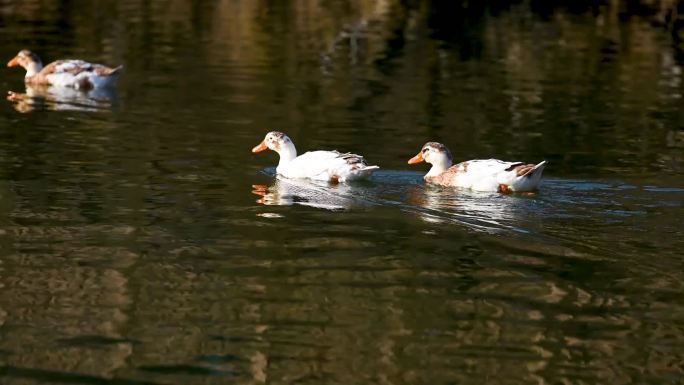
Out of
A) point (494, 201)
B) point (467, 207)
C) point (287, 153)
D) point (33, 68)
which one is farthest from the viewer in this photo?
point (33, 68)

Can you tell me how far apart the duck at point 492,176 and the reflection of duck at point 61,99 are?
26.6 ft

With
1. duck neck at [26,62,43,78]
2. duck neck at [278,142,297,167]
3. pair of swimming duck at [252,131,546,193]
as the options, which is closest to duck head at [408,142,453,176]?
pair of swimming duck at [252,131,546,193]

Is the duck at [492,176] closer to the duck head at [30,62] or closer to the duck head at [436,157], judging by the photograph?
the duck head at [436,157]

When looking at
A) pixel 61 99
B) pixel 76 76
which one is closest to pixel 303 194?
pixel 61 99

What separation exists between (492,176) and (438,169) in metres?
1.21

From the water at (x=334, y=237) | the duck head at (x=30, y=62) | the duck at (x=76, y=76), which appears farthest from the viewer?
the duck head at (x=30, y=62)

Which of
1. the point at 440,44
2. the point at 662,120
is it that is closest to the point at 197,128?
the point at 662,120

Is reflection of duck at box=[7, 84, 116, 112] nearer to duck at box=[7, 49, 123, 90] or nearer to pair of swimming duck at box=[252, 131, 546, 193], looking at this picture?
duck at box=[7, 49, 123, 90]

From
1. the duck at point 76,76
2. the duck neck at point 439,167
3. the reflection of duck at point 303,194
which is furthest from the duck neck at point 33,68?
the duck neck at point 439,167

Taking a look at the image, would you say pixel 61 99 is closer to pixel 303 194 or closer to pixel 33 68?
pixel 33 68

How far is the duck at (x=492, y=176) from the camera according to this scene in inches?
611

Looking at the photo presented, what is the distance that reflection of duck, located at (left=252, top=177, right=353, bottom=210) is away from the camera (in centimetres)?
1541

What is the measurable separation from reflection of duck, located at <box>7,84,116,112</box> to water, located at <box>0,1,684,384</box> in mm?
140

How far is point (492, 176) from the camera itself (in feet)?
52.0
